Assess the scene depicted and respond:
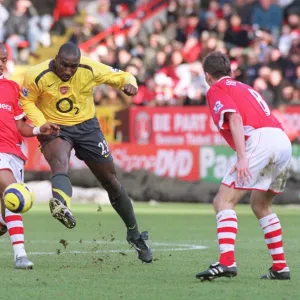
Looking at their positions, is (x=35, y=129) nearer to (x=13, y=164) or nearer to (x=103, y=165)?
(x=13, y=164)

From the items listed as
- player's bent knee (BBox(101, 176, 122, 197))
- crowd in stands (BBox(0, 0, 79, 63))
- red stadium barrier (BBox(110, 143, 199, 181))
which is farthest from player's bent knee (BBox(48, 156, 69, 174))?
crowd in stands (BBox(0, 0, 79, 63))

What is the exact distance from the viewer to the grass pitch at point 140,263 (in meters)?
7.69

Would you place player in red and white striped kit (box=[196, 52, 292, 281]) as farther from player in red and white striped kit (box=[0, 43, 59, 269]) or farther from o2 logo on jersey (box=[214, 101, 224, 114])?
player in red and white striped kit (box=[0, 43, 59, 269])

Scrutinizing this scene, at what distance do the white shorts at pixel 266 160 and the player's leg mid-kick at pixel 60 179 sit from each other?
1.47 meters

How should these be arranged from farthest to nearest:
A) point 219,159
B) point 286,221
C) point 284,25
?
point 284,25, point 219,159, point 286,221

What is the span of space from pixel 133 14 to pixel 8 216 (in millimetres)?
20185

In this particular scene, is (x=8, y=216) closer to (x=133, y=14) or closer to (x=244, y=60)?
(x=244, y=60)

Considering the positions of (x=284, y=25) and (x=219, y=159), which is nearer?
(x=219, y=159)

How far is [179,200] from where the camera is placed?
21.0 m

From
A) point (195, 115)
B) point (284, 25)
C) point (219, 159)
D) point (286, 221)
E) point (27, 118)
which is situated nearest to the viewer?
point (27, 118)

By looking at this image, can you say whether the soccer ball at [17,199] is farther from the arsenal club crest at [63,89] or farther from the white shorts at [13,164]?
the arsenal club crest at [63,89]

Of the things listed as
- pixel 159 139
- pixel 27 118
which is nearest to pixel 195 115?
pixel 159 139

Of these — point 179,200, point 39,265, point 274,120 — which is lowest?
point 179,200

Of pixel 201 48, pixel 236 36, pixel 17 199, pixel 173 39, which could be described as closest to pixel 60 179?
pixel 17 199
